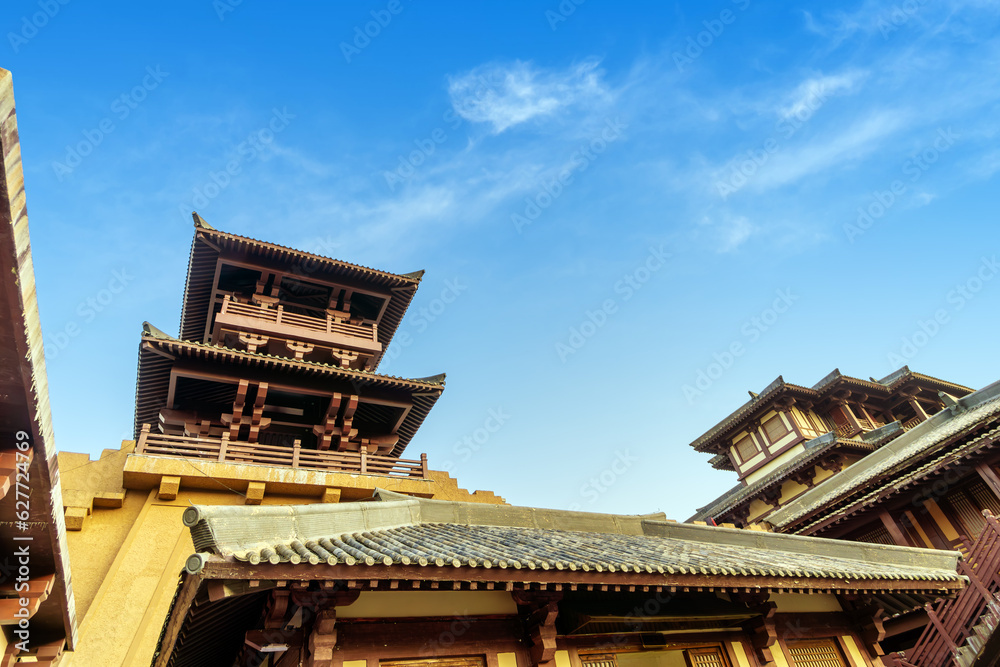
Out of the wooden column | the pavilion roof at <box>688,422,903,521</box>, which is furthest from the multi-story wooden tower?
the pavilion roof at <box>688,422,903,521</box>

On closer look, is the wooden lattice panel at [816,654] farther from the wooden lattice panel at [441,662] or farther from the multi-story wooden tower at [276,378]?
the multi-story wooden tower at [276,378]

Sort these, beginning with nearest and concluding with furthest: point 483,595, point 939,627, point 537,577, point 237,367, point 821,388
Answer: point 537,577
point 483,595
point 939,627
point 237,367
point 821,388

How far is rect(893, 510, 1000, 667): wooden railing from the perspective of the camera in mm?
10047

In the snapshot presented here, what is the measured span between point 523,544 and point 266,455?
30.6 feet

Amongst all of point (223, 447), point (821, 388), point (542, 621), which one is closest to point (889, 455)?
point (821, 388)

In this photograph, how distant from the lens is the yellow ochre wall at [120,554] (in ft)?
35.8

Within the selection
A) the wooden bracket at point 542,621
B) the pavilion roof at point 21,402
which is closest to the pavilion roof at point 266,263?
the wooden bracket at point 542,621

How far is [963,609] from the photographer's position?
10234mm

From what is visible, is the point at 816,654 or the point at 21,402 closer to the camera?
the point at 21,402

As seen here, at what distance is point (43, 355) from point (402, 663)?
199 inches

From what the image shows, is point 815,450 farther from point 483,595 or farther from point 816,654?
point 483,595

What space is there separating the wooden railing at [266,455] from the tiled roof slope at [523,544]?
5.97 m

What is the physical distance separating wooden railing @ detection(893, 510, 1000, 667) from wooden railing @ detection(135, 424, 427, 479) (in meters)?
11.9

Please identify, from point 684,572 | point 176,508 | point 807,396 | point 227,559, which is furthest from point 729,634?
point 807,396
